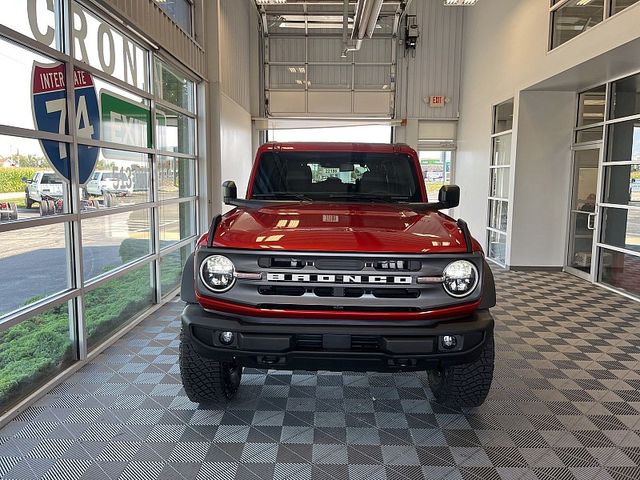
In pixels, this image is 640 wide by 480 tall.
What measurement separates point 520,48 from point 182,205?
621 centimetres

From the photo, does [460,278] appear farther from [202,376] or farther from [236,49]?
[236,49]

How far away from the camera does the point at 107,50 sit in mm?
4309

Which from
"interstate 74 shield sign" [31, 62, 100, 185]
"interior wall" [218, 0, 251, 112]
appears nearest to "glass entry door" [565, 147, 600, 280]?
"interior wall" [218, 0, 251, 112]

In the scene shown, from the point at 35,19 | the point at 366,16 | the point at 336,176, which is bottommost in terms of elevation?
the point at 336,176

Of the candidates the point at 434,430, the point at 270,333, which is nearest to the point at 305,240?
the point at 270,333

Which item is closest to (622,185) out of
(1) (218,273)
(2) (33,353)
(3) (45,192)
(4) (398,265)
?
(4) (398,265)

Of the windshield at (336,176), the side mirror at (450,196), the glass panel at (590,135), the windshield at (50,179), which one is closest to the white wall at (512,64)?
the glass panel at (590,135)

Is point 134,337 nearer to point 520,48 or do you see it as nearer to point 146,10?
point 146,10

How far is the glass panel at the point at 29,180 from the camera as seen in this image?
117 inches

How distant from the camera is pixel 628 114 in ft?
21.2

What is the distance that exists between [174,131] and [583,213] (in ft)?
21.5

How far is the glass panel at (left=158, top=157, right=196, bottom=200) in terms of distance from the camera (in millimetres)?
5996

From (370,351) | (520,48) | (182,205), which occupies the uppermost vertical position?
(520,48)

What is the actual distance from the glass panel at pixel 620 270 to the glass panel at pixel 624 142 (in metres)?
1.34
